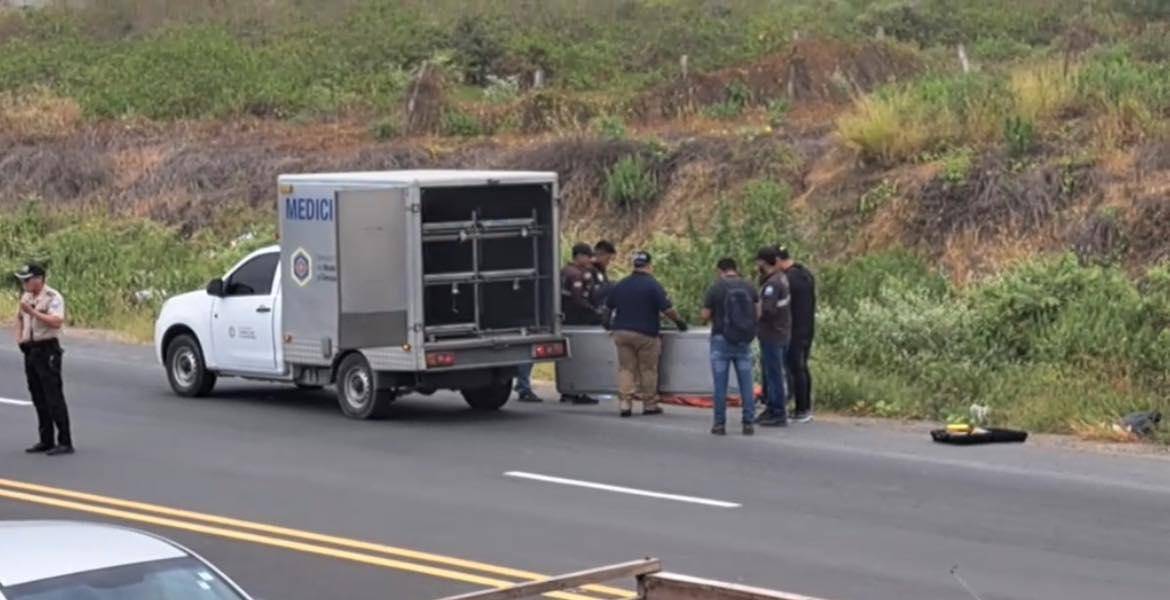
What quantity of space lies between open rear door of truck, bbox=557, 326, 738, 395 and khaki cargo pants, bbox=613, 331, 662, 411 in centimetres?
20

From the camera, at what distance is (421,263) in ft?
65.4

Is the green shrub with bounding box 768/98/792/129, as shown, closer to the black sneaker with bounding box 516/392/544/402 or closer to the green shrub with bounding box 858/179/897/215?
the green shrub with bounding box 858/179/897/215

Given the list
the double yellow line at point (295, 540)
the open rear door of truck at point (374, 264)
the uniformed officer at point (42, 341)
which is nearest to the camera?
the double yellow line at point (295, 540)

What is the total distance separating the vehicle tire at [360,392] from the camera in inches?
805

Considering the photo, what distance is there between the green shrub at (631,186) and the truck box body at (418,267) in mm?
10157

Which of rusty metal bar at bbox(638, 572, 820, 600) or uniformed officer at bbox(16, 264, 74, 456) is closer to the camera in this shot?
rusty metal bar at bbox(638, 572, 820, 600)

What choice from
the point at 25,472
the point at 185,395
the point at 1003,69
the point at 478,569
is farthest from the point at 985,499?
the point at 1003,69

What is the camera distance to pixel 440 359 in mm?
20078

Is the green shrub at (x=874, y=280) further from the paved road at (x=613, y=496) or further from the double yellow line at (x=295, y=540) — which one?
the double yellow line at (x=295, y=540)

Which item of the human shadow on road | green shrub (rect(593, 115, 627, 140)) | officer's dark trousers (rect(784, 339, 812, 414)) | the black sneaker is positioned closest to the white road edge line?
the human shadow on road

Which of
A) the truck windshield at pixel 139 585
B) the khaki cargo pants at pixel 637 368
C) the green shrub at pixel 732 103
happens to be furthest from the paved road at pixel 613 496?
the green shrub at pixel 732 103

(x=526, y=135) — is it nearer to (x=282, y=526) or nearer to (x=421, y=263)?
(x=421, y=263)

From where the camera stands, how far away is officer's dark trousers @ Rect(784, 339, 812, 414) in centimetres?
2006

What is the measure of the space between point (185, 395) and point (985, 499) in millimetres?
10265
